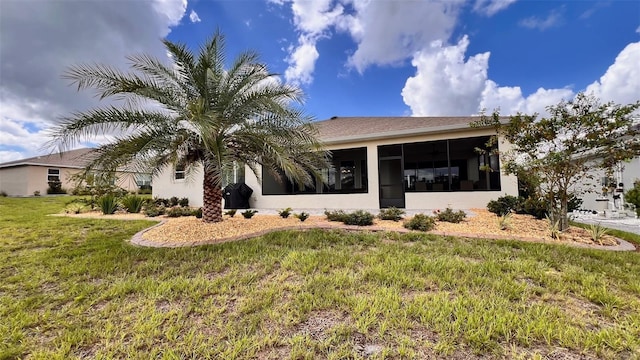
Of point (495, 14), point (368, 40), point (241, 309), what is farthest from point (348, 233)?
point (495, 14)

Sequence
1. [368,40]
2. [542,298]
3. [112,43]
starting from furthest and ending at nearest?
[368,40] → [112,43] → [542,298]

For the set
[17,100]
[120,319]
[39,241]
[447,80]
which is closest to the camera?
[120,319]

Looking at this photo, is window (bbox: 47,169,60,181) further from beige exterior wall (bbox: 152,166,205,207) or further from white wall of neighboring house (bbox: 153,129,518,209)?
white wall of neighboring house (bbox: 153,129,518,209)

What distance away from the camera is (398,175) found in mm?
15125

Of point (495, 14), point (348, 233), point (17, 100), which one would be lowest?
point (348, 233)

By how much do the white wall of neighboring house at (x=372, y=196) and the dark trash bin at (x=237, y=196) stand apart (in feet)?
1.25

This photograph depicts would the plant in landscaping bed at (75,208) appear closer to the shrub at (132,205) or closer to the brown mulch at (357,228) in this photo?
the shrub at (132,205)

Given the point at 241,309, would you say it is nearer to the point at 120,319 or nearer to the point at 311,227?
the point at 120,319

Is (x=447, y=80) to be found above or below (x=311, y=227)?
above

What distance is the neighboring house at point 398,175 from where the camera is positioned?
31.7ft

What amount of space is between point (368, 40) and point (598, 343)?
12.1 metres

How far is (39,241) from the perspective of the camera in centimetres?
587

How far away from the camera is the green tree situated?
5301 millimetres

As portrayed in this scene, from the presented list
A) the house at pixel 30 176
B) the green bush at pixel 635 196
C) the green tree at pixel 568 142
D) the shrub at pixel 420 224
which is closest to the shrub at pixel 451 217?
the shrub at pixel 420 224
